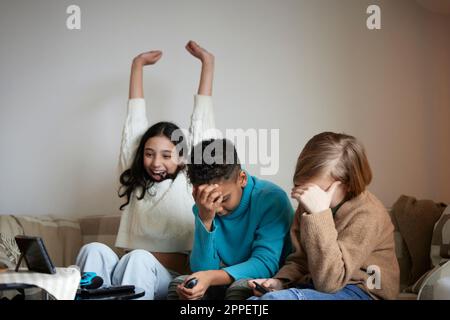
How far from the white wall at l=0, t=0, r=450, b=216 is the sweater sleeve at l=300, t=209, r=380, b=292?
2.73ft

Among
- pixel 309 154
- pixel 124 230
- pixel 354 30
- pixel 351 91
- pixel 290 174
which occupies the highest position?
pixel 354 30

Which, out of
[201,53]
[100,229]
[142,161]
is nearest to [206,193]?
[142,161]

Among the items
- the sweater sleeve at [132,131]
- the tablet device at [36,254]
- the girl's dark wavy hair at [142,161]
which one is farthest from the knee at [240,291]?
the sweater sleeve at [132,131]

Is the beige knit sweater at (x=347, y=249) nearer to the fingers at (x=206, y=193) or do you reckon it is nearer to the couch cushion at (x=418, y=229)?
the fingers at (x=206, y=193)

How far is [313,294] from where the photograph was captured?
138 cm

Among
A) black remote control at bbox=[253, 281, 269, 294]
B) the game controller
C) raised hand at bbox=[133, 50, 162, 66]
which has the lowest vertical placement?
black remote control at bbox=[253, 281, 269, 294]

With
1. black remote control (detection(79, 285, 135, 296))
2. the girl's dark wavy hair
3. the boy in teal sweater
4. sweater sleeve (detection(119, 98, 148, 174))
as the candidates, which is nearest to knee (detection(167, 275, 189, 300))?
the boy in teal sweater

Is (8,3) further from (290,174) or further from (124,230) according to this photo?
(290,174)

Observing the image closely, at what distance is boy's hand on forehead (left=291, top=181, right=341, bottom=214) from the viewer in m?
1.43

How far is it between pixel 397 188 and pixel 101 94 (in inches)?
44.3

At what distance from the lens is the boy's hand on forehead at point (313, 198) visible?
1.43 m

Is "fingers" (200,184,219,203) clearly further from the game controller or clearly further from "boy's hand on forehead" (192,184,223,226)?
the game controller

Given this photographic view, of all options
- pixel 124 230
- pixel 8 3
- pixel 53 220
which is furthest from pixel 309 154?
pixel 8 3

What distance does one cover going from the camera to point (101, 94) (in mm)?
2344
